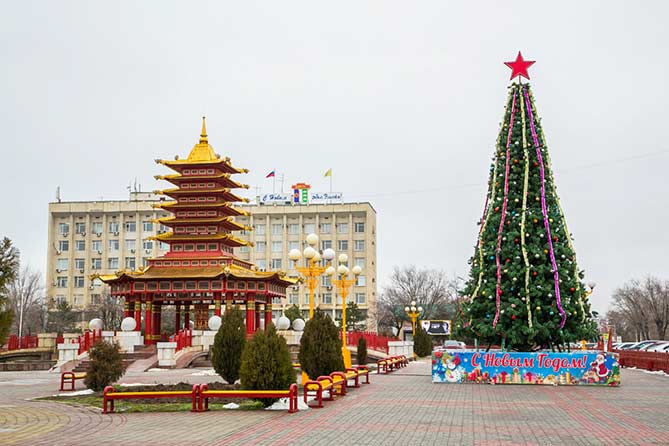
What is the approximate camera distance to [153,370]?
36750 millimetres

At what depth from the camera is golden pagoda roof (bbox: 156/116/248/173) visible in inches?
1929

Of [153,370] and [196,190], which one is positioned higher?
[196,190]

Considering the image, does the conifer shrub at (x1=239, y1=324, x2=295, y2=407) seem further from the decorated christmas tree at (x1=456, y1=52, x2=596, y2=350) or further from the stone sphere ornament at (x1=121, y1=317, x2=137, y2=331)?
the stone sphere ornament at (x1=121, y1=317, x2=137, y2=331)

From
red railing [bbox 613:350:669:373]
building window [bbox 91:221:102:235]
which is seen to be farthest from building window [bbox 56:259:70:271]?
red railing [bbox 613:350:669:373]

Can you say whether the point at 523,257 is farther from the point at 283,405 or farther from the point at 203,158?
the point at 203,158

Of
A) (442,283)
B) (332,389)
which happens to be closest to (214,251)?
(332,389)

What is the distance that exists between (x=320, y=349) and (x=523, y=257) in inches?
297

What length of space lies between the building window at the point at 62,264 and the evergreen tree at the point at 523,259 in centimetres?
8600

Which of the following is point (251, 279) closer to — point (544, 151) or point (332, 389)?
point (544, 151)

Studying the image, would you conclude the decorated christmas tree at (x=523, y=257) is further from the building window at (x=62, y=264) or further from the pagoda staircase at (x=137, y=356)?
the building window at (x=62, y=264)

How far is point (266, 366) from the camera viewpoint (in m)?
17.0

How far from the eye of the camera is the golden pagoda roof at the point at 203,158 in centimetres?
4900

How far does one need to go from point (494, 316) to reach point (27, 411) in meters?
14.1

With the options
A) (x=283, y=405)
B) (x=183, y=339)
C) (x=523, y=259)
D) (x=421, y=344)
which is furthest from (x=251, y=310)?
(x=283, y=405)
